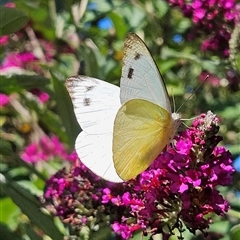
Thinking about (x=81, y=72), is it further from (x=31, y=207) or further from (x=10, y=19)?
(x=31, y=207)

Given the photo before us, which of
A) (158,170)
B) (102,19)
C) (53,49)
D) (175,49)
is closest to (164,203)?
(158,170)

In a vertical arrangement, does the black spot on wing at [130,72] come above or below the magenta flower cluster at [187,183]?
above

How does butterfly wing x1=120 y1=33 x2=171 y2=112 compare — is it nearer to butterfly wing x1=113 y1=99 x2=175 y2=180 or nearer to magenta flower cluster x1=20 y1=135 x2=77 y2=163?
butterfly wing x1=113 y1=99 x2=175 y2=180

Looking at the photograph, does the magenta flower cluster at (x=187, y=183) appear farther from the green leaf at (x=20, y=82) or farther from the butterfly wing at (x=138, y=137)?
the green leaf at (x=20, y=82)

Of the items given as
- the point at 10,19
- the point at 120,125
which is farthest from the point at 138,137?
the point at 10,19

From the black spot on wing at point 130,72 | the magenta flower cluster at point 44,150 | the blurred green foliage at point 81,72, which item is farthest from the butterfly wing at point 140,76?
the magenta flower cluster at point 44,150

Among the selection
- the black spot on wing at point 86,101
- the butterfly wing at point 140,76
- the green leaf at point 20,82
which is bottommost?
the green leaf at point 20,82
